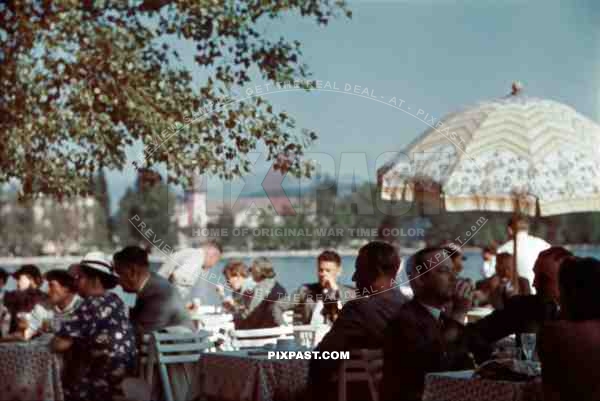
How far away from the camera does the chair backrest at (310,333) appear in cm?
578

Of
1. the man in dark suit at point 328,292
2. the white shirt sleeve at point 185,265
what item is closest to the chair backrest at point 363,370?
the man in dark suit at point 328,292

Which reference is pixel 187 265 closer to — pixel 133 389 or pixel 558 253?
pixel 133 389

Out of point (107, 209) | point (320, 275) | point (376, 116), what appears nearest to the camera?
point (320, 275)

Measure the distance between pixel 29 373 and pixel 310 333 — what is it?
5.49 feet

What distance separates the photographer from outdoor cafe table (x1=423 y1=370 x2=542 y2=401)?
11.1 feet

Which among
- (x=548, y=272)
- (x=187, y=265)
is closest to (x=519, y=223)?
(x=187, y=265)

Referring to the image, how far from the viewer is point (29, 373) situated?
4.99 metres

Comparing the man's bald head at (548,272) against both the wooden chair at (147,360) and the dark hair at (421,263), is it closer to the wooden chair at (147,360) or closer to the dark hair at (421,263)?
the dark hair at (421,263)

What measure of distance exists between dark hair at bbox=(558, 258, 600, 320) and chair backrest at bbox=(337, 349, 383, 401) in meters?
0.92

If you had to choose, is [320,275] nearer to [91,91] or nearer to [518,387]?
[91,91]

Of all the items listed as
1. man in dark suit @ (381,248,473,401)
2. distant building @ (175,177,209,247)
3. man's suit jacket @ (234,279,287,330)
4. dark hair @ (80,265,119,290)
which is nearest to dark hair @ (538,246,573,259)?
man in dark suit @ (381,248,473,401)

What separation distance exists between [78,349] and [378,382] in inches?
45.7

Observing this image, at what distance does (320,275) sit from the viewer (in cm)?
632

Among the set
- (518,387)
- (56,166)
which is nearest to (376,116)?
(56,166)
